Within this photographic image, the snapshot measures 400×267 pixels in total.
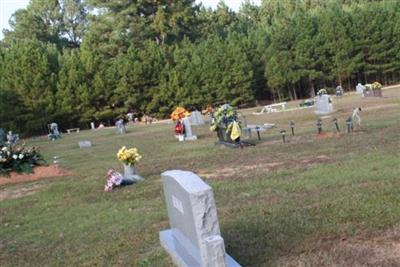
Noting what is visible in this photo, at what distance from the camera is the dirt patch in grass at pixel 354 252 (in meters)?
5.06

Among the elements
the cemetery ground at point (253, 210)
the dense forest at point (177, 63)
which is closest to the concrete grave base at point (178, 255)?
the cemetery ground at point (253, 210)

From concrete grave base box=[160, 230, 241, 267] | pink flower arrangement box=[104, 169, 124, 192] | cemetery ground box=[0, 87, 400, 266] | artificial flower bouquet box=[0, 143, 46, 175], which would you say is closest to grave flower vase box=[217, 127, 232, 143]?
cemetery ground box=[0, 87, 400, 266]

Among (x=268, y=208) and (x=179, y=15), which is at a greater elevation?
(x=179, y=15)

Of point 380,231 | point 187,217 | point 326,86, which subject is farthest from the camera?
point 326,86

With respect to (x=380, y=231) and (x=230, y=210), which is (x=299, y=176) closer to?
(x=230, y=210)

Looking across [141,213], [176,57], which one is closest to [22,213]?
[141,213]

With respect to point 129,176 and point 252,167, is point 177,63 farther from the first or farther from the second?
point 252,167

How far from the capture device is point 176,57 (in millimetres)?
52781

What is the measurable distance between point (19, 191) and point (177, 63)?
3904 cm

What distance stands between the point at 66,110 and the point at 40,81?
308 cm

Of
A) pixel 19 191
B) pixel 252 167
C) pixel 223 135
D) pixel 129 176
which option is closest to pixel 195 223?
pixel 252 167

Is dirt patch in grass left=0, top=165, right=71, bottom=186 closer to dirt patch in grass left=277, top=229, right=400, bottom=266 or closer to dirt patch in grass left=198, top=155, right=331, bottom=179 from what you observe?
dirt patch in grass left=198, top=155, right=331, bottom=179

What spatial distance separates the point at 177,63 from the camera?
52469 millimetres

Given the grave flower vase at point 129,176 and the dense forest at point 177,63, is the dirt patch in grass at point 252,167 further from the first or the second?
the dense forest at point 177,63
